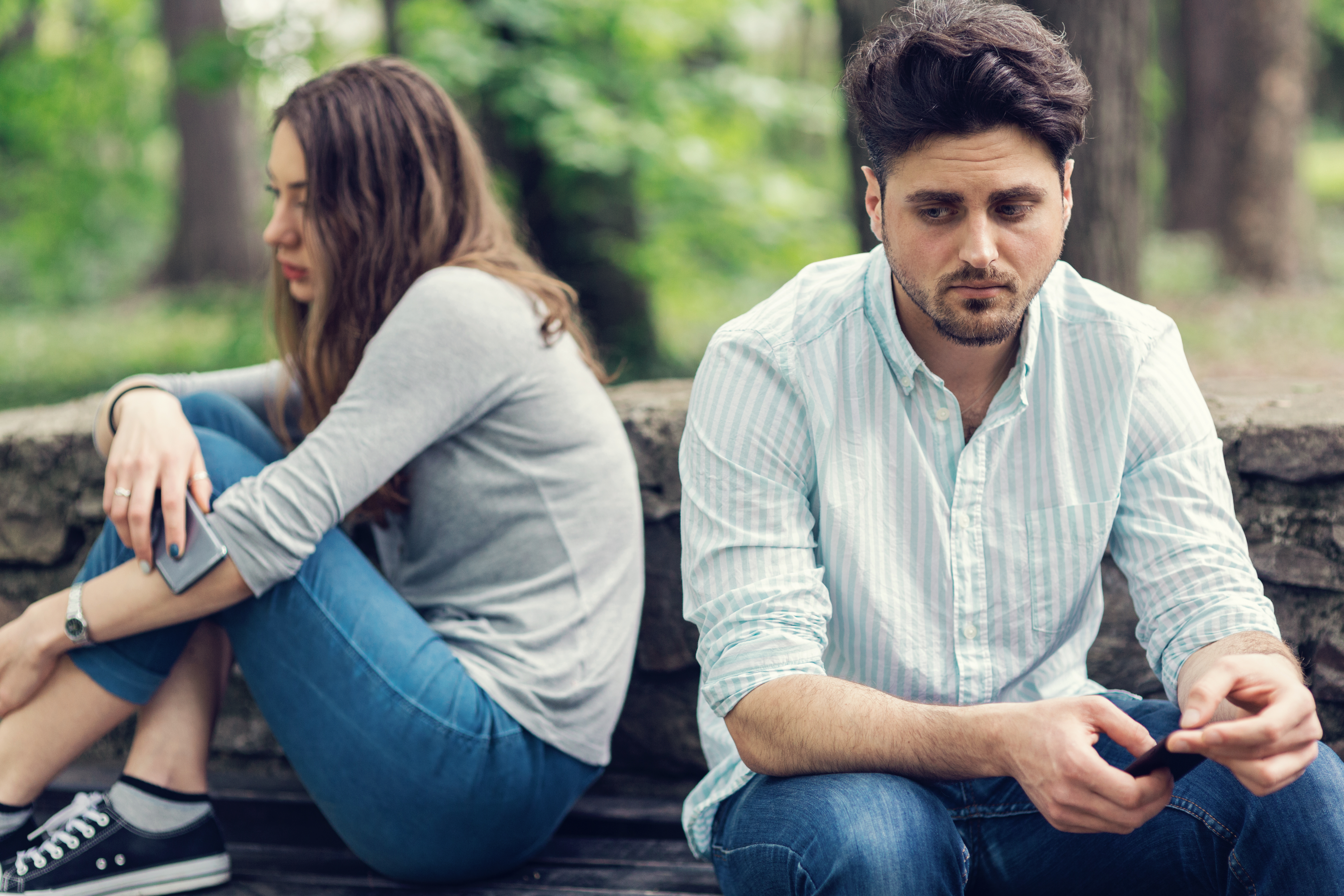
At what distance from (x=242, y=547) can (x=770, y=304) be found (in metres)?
0.94

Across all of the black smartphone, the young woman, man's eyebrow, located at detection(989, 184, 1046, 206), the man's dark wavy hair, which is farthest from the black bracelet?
the black smartphone

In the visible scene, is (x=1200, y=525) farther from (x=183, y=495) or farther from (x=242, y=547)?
(x=183, y=495)

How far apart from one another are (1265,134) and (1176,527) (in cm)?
627

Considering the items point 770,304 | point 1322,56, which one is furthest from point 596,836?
point 1322,56

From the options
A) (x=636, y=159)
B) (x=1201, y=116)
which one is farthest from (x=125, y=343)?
(x=1201, y=116)

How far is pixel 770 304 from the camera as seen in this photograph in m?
1.80

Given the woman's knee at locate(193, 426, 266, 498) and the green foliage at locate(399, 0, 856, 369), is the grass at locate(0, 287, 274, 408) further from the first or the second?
the woman's knee at locate(193, 426, 266, 498)

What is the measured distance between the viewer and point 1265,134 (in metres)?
6.99

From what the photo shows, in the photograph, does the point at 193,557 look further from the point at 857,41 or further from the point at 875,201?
the point at 857,41

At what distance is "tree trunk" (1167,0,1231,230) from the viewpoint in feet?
29.0

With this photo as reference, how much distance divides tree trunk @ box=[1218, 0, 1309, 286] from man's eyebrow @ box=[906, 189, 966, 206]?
245 inches

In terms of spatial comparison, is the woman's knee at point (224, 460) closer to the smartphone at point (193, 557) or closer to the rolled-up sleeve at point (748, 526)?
the smartphone at point (193, 557)

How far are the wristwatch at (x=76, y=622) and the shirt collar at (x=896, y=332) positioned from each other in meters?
1.37

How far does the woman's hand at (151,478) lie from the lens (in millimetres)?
1960
